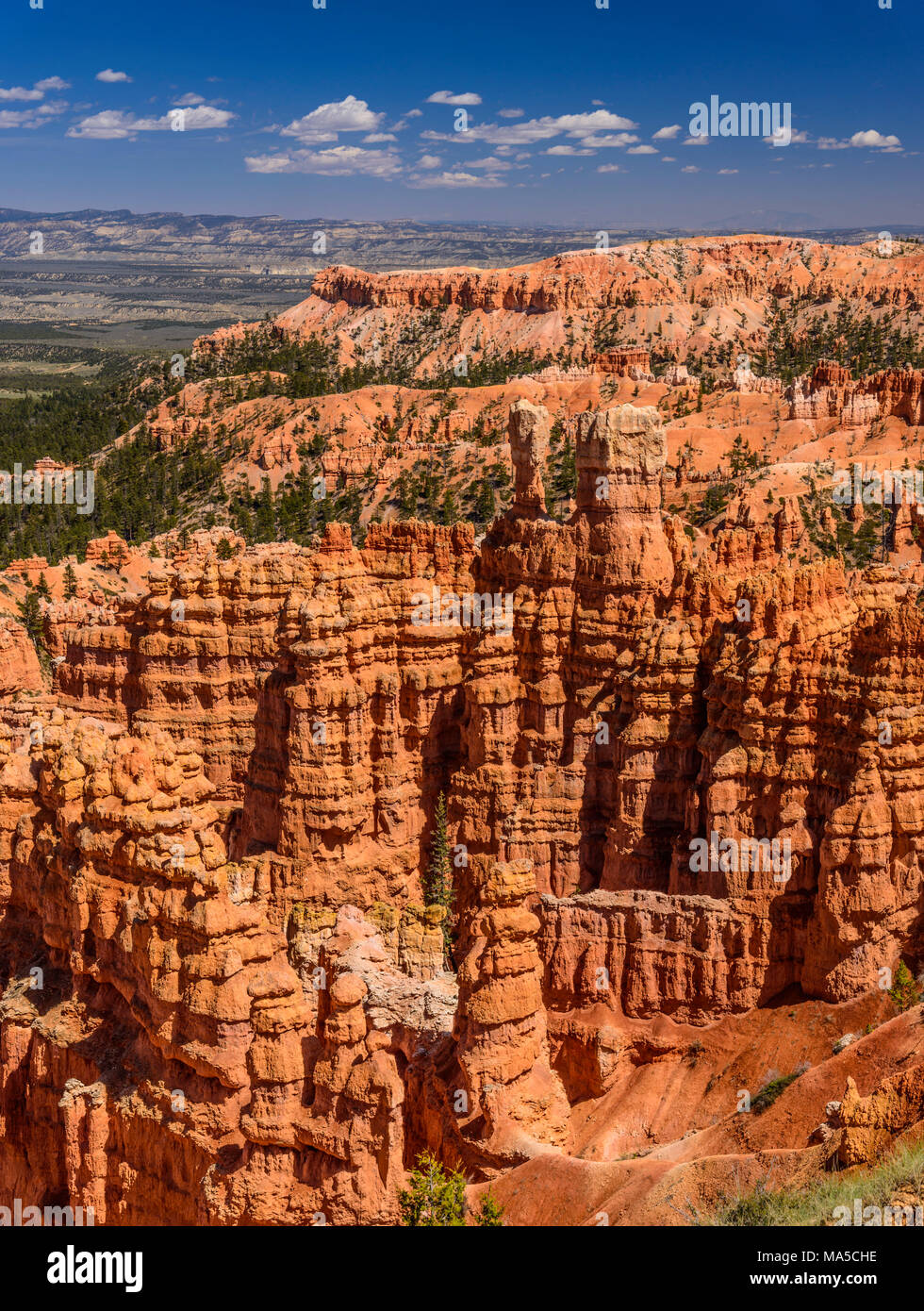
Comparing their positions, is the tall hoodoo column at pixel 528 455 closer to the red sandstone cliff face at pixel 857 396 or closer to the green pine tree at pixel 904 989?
the green pine tree at pixel 904 989

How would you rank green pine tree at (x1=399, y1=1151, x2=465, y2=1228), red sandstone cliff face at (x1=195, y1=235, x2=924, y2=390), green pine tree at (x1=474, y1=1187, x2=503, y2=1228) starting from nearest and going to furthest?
1. green pine tree at (x1=399, y1=1151, x2=465, y2=1228)
2. green pine tree at (x1=474, y1=1187, x2=503, y2=1228)
3. red sandstone cliff face at (x1=195, y1=235, x2=924, y2=390)

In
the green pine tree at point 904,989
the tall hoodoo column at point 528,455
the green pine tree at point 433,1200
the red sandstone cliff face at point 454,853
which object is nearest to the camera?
the green pine tree at point 433,1200

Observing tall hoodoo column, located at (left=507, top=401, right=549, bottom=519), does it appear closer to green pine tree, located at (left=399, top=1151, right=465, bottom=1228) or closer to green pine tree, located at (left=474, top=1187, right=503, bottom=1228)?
green pine tree, located at (left=399, top=1151, right=465, bottom=1228)

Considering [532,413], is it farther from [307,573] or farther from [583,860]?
[583,860]

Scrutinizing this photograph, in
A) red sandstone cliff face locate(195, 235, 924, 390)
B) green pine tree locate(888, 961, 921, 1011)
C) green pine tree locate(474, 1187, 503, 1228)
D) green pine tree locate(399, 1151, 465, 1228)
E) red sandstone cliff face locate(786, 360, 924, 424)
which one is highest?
red sandstone cliff face locate(195, 235, 924, 390)

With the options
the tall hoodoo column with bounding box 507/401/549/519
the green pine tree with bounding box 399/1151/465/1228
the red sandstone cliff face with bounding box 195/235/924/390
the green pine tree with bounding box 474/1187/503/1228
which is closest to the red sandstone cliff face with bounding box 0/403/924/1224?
the tall hoodoo column with bounding box 507/401/549/519

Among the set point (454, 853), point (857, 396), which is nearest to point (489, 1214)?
point (454, 853)

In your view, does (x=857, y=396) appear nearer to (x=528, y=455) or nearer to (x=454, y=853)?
(x=528, y=455)

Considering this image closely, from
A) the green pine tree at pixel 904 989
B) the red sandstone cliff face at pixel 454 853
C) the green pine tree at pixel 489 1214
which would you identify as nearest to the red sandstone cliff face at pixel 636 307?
the red sandstone cliff face at pixel 454 853

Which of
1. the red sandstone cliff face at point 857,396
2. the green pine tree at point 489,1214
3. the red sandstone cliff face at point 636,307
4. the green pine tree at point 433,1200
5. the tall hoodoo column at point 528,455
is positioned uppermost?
the red sandstone cliff face at point 636,307
